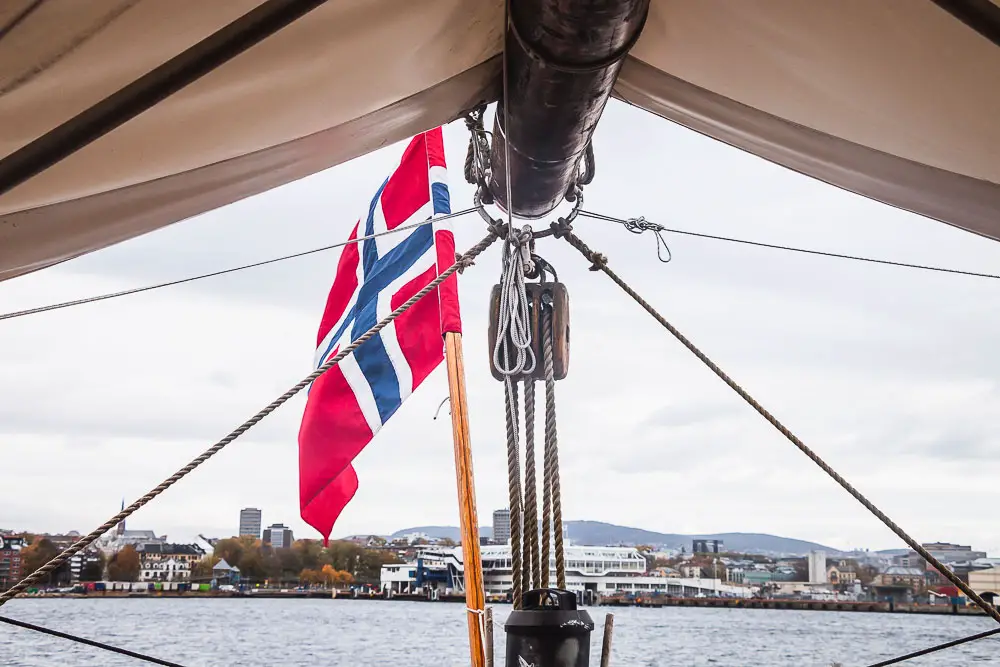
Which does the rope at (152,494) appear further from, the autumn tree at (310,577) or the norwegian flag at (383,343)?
the autumn tree at (310,577)

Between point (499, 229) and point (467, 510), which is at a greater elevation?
point (499, 229)

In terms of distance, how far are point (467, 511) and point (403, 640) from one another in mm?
39817

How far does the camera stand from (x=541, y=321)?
247cm

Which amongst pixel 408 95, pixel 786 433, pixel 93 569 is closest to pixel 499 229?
pixel 408 95

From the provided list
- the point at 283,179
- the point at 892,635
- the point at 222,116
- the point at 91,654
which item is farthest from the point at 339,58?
the point at 892,635

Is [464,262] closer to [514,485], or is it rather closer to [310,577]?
[514,485]

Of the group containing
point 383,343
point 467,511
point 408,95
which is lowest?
point 467,511

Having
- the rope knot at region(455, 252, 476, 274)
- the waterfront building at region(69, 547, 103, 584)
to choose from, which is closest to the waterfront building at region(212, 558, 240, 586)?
the waterfront building at region(69, 547, 103, 584)

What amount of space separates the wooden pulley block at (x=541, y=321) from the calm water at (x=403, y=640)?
17.6 meters

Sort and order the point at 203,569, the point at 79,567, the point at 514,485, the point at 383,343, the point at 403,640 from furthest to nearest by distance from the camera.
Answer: the point at 79,567 < the point at 203,569 < the point at 403,640 < the point at 383,343 < the point at 514,485

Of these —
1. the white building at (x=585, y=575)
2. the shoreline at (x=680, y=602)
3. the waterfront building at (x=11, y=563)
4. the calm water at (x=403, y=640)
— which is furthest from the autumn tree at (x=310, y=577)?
the waterfront building at (x=11, y=563)

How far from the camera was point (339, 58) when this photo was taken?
1.76 m

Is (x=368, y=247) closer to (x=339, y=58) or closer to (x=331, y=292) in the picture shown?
(x=331, y=292)

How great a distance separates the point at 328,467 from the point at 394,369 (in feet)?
1.51
